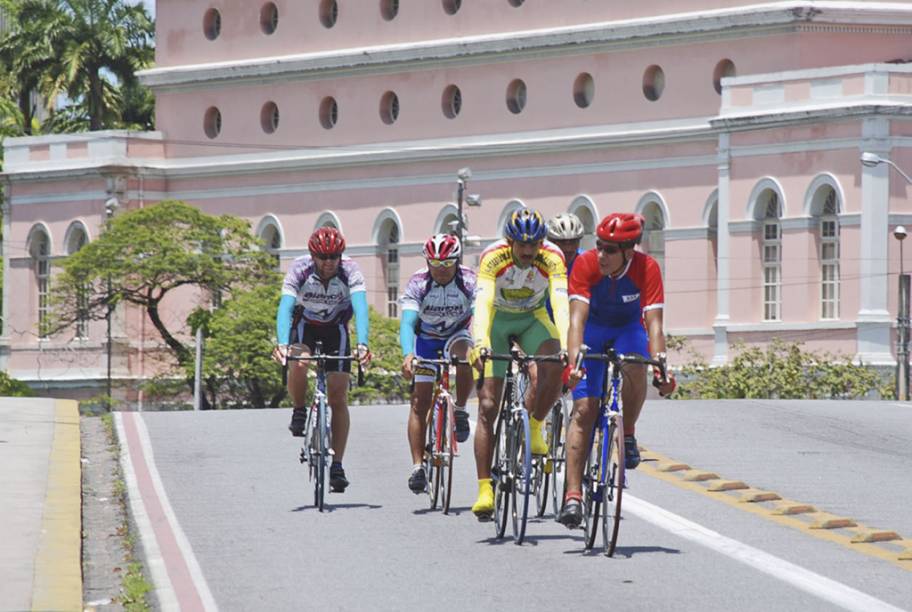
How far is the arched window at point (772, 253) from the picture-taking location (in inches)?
2347

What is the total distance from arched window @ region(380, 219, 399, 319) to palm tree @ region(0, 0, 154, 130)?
14790 mm

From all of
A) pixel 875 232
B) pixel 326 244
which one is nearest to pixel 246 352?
pixel 875 232

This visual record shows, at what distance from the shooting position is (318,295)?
1914 cm

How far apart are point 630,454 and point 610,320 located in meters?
0.87

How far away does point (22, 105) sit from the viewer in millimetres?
89188

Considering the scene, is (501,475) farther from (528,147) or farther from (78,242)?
(78,242)

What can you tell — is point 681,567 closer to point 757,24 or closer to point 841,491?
point 841,491

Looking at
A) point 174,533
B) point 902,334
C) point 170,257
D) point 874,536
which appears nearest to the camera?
point 874,536

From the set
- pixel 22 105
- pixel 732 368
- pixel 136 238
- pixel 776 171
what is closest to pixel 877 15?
pixel 776 171

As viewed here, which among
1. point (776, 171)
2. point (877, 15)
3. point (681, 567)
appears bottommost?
point (681, 567)

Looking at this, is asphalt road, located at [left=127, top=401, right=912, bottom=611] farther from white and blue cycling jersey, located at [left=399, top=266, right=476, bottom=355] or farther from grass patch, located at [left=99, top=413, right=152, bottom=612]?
white and blue cycling jersey, located at [left=399, top=266, right=476, bottom=355]

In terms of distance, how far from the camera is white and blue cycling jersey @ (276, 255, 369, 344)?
62.2ft

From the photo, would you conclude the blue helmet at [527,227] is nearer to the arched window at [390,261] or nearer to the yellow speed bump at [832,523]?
the yellow speed bump at [832,523]

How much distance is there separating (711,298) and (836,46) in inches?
263
